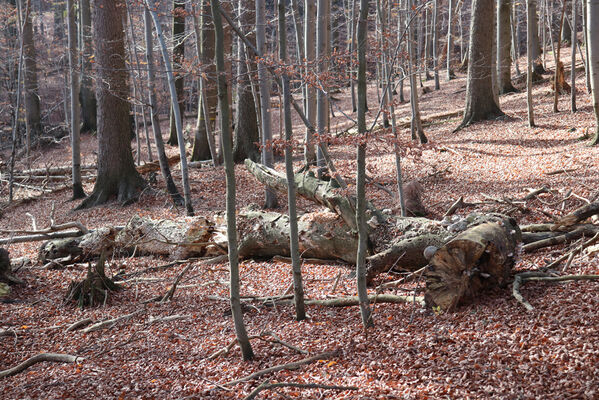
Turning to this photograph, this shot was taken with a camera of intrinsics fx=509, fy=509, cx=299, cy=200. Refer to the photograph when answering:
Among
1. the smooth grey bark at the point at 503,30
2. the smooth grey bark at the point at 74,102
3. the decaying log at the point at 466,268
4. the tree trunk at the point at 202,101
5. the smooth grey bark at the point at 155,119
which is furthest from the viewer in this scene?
the smooth grey bark at the point at 503,30

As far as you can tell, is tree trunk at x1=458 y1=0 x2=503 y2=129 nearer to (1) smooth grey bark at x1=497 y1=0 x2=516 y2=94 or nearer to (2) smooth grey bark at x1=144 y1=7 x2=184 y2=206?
(1) smooth grey bark at x1=497 y1=0 x2=516 y2=94

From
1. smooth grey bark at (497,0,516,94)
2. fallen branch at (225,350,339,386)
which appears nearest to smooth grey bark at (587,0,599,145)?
smooth grey bark at (497,0,516,94)

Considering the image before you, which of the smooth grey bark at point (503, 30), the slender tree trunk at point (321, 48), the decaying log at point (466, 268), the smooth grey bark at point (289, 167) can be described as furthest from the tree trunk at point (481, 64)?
the smooth grey bark at point (289, 167)

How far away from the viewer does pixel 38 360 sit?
197 inches

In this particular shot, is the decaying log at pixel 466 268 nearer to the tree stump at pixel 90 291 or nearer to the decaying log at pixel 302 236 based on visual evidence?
the decaying log at pixel 302 236

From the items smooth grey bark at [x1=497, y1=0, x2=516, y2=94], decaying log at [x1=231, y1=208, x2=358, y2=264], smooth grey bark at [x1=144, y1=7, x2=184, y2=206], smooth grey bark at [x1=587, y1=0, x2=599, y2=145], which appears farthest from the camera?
smooth grey bark at [x1=497, y1=0, x2=516, y2=94]

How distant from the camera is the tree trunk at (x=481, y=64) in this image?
15086 millimetres

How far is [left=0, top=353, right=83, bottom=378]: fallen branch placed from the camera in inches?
191

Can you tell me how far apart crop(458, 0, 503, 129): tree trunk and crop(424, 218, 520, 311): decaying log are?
11.4 metres

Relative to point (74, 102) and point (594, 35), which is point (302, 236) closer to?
point (594, 35)

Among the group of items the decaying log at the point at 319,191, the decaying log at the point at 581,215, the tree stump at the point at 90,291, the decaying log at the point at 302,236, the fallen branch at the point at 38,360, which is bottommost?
the fallen branch at the point at 38,360

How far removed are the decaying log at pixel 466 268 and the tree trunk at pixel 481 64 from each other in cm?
1139

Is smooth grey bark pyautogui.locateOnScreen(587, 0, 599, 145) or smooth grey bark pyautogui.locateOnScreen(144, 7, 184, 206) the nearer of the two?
smooth grey bark pyautogui.locateOnScreen(587, 0, 599, 145)

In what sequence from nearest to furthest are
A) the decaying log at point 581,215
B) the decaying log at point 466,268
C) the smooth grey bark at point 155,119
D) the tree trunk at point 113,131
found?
the decaying log at point 466,268 < the decaying log at point 581,215 < the smooth grey bark at point 155,119 < the tree trunk at point 113,131
